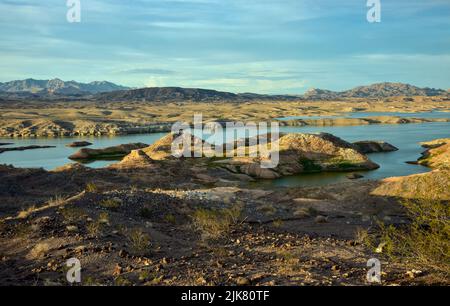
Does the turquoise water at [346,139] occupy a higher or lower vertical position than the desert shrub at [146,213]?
lower

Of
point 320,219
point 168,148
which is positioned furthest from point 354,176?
point 320,219

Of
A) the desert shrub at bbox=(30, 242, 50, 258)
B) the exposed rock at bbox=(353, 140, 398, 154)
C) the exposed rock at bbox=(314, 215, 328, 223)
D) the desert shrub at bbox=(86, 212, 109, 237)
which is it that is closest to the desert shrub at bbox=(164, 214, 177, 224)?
the desert shrub at bbox=(86, 212, 109, 237)

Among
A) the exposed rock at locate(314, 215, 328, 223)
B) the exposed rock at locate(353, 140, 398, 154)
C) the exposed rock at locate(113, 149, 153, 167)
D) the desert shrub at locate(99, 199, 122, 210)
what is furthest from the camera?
the exposed rock at locate(353, 140, 398, 154)

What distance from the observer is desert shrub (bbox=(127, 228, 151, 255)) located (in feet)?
45.9

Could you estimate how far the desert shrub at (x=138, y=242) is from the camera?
45.9ft

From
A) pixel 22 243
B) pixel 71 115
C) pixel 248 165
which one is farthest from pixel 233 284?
pixel 71 115

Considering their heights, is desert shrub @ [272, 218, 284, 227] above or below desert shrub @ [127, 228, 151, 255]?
below

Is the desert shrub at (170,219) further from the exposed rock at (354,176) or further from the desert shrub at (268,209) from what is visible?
the exposed rock at (354,176)

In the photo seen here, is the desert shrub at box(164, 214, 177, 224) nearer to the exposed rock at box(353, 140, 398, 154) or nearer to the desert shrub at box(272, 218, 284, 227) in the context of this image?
the desert shrub at box(272, 218, 284, 227)

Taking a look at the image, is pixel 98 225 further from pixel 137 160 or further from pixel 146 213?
pixel 137 160

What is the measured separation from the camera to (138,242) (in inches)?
558

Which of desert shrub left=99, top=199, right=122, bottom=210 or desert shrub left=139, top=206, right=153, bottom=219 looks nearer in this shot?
desert shrub left=99, top=199, right=122, bottom=210

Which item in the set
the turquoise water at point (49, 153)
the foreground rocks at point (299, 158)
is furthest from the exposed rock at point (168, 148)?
the turquoise water at point (49, 153)

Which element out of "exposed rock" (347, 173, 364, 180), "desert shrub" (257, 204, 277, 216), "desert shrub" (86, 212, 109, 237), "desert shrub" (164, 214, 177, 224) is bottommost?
"exposed rock" (347, 173, 364, 180)
